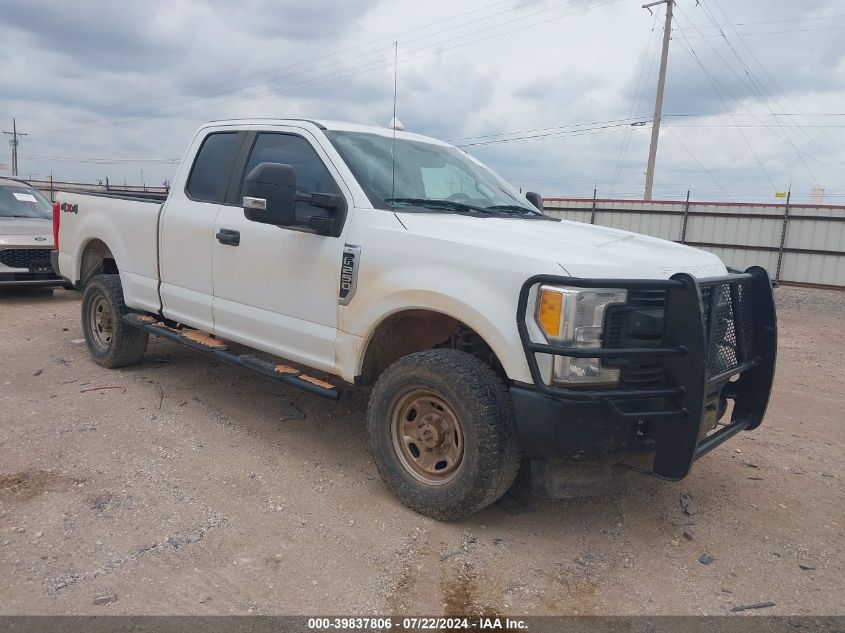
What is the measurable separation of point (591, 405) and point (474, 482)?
699 millimetres

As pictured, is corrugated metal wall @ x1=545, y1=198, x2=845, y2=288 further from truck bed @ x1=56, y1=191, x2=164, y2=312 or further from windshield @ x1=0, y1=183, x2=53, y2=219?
truck bed @ x1=56, y1=191, x2=164, y2=312

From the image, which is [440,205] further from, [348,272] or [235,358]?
[235,358]

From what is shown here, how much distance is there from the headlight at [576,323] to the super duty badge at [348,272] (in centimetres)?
117

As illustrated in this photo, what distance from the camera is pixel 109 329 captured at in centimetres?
605

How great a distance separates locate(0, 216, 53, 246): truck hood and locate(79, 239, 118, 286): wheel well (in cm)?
390

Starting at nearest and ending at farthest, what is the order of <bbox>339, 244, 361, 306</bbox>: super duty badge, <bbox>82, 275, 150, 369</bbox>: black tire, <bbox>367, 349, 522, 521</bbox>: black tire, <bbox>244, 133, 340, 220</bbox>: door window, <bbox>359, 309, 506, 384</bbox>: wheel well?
<bbox>367, 349, 522, 521</bbox>: black tire → <bbox>359, 309, 506, 384</bbox>: wheel well → <bbox>339, 244, 361, 306</bbox>: super duty badge → <bbox>244, 133, 340, 220</bbox>: door window → <bbox>82, 275, 150, 369</bbox>: black tire

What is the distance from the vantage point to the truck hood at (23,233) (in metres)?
9.35

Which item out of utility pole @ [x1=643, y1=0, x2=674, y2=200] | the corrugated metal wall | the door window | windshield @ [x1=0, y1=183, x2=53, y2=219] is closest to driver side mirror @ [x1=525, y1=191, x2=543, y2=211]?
the door window

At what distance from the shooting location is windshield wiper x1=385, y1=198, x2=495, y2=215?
3.92 m

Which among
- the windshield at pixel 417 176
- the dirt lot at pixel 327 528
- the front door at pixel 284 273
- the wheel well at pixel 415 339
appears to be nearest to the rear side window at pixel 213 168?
the front door at pixel 284 273

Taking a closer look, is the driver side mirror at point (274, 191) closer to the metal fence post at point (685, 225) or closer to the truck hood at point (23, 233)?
the truck hood at point (23, 233)

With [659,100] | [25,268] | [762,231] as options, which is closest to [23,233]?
[25,268]

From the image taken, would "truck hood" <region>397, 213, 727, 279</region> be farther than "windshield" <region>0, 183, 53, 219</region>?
No

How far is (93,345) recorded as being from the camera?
244 inches
